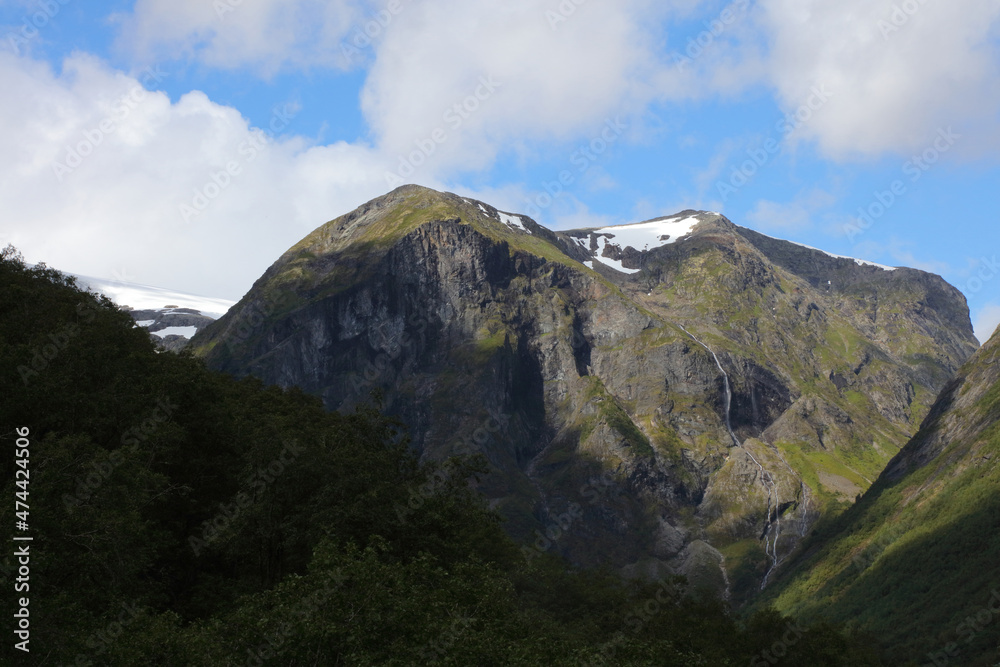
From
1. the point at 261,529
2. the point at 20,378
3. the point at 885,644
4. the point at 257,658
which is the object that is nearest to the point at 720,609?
the point at 261,529

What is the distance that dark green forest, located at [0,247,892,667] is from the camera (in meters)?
39.8

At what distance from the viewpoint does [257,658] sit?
127 ft

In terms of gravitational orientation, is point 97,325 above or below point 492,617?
above

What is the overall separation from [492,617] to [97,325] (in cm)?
4372

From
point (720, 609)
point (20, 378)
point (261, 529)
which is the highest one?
point (20, 378)

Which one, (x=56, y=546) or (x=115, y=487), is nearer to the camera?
(x=56, y=546)

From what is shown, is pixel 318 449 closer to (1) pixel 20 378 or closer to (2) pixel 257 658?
(1) pixel 20 378

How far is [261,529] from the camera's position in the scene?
58938mm

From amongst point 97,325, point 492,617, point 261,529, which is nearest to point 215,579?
point 261,529

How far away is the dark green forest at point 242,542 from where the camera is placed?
3975 cm

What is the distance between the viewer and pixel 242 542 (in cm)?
5803

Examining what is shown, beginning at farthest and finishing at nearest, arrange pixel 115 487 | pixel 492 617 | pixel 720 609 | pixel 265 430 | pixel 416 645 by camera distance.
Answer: pixel 720 609
pixel 265 430
pixel 492 617
pixel 115 487
pixel 416 645

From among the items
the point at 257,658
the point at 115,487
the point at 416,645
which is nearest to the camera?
the point at 257,658

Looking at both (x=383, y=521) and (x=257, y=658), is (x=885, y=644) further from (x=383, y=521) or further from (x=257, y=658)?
(x=257, y=658)
